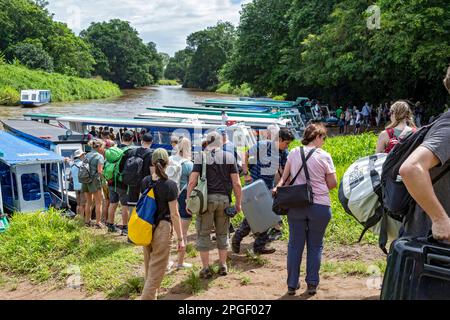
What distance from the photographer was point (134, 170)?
24.8ft

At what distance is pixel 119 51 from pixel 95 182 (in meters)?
86.0

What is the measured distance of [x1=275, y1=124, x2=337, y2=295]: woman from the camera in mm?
5180

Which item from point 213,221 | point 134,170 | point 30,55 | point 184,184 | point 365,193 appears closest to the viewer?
A: point 365,193

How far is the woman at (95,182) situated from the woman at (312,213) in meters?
5.04

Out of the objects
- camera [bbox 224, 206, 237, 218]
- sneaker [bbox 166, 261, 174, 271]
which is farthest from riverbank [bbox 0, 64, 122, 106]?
camera [bbox 224, 206, 237, 218]

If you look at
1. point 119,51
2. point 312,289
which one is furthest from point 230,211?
point 119,51

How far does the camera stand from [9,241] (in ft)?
27.3

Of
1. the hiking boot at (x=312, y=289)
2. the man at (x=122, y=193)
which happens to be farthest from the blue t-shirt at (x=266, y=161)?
the hiking boot at (x=312, y=289)

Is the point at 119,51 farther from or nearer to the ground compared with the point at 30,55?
farther from the ground

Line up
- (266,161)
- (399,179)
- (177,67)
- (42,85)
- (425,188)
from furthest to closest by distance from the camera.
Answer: (177,67) → (42,85) → (266,161) → (399,179) → (425,188)

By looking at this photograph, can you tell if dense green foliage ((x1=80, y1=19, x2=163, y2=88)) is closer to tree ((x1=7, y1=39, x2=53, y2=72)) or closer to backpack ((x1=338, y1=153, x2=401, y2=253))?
tree ((x1=7, y1=39, x2=53, y2=72))

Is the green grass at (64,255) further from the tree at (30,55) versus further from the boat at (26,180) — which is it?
the tree at (30,55)

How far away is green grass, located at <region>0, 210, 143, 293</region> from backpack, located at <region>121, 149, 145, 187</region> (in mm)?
1041

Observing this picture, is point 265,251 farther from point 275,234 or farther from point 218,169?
point 218,169
